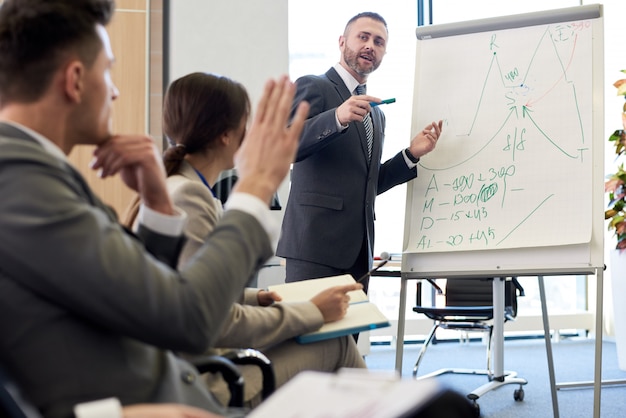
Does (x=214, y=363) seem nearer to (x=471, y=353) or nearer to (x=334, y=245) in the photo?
(x=334, y=245)

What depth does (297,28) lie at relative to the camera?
6.09 metres

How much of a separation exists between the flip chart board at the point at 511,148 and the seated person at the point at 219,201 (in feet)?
3.23

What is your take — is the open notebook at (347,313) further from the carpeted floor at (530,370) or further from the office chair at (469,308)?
the office chair at (469,308)

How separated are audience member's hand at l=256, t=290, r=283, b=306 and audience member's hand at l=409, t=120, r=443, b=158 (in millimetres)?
1148

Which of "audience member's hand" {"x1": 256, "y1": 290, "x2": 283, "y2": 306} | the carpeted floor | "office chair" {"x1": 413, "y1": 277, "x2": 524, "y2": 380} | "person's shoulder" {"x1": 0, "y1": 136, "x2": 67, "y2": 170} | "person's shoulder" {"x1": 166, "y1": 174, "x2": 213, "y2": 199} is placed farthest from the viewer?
"office chair" {"x1": 413, "y1": 277, "x2": 524, "y2": 380}

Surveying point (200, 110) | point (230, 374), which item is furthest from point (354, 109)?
point (230, 374)

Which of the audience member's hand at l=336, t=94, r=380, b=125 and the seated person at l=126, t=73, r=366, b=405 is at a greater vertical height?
the audience member's hand at l=336, t=94, r=380, b=125

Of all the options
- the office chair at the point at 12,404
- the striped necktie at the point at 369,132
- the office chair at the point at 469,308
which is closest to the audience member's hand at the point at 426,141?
the striped necktie at the point at 369,132

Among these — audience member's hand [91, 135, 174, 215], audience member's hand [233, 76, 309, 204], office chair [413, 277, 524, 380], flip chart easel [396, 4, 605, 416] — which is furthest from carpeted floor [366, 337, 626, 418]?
audience member's hand [233, 76, 309, 204]

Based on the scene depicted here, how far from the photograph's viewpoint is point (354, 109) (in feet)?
8.96

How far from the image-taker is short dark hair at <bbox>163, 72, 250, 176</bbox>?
5.93 ft

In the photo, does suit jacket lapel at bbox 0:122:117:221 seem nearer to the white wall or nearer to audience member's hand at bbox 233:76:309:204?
audience member's hand at bbox 233:76:309:204

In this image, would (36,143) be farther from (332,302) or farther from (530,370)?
(530,370)

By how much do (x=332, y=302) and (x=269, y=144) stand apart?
87cm
